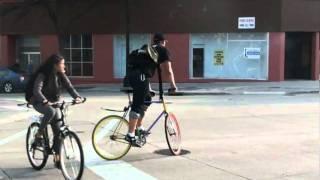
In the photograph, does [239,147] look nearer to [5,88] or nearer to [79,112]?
[79,112]

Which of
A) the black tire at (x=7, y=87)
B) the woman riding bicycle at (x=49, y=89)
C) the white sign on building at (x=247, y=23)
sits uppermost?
the white sign on building at (x=247, y=23)

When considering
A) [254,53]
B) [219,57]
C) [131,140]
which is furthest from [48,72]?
[219,57]

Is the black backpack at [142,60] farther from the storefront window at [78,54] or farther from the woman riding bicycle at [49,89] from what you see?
the storefront window at [78,54]

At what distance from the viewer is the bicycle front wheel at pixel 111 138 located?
880 centimetres

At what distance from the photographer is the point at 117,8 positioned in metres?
35.3

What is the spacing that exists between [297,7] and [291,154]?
81.1 ft

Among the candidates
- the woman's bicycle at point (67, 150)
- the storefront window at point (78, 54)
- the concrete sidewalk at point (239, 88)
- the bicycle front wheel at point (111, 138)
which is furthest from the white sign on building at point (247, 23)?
the woman's bicycle at point (67, 150)

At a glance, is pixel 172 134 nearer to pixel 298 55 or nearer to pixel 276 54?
pixel 276 54

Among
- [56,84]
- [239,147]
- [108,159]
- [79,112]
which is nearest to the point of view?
[56,84]

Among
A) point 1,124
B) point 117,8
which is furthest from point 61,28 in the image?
point 1,124

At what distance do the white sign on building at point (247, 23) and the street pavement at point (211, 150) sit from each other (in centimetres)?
1739

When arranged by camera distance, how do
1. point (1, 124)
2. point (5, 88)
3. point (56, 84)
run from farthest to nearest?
point (5, 88), point (1, 124), point (56, 84)

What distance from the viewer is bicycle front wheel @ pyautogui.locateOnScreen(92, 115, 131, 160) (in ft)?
28.9

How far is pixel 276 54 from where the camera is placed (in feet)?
108
